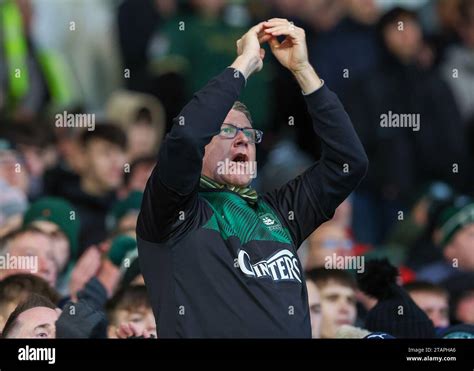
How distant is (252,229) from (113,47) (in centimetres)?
675

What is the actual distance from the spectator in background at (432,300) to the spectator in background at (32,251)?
6.26 ft

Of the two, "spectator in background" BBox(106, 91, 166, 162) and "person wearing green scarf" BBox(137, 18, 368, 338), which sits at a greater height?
"spectator in background" BBox(106, 91, 166, 162)

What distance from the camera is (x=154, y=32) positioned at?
12.9 metres

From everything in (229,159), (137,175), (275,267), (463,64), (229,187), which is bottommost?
(275,267)

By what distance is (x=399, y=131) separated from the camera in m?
12.0

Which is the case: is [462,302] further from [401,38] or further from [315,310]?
[401,38]

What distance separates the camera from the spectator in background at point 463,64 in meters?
12.7

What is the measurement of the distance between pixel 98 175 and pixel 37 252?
2371 millimetres

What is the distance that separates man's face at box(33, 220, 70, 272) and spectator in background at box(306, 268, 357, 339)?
57.2 inches

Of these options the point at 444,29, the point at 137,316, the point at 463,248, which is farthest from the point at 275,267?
the point at 444,29

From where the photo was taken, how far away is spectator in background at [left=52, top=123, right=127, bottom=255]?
10.8 meters

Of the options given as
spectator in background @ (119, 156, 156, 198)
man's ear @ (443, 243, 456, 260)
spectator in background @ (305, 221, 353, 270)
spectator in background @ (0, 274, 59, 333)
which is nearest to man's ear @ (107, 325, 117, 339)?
spectator in background @ (0, 274, 59, 333)

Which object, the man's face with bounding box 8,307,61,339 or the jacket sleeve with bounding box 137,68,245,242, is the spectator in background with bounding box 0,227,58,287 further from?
the jacket sleeve with bounding box 137,68,245,242

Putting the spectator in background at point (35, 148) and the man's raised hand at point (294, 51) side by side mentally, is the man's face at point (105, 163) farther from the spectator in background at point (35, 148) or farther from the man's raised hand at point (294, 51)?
the man's raised hand at point (294, 51)
